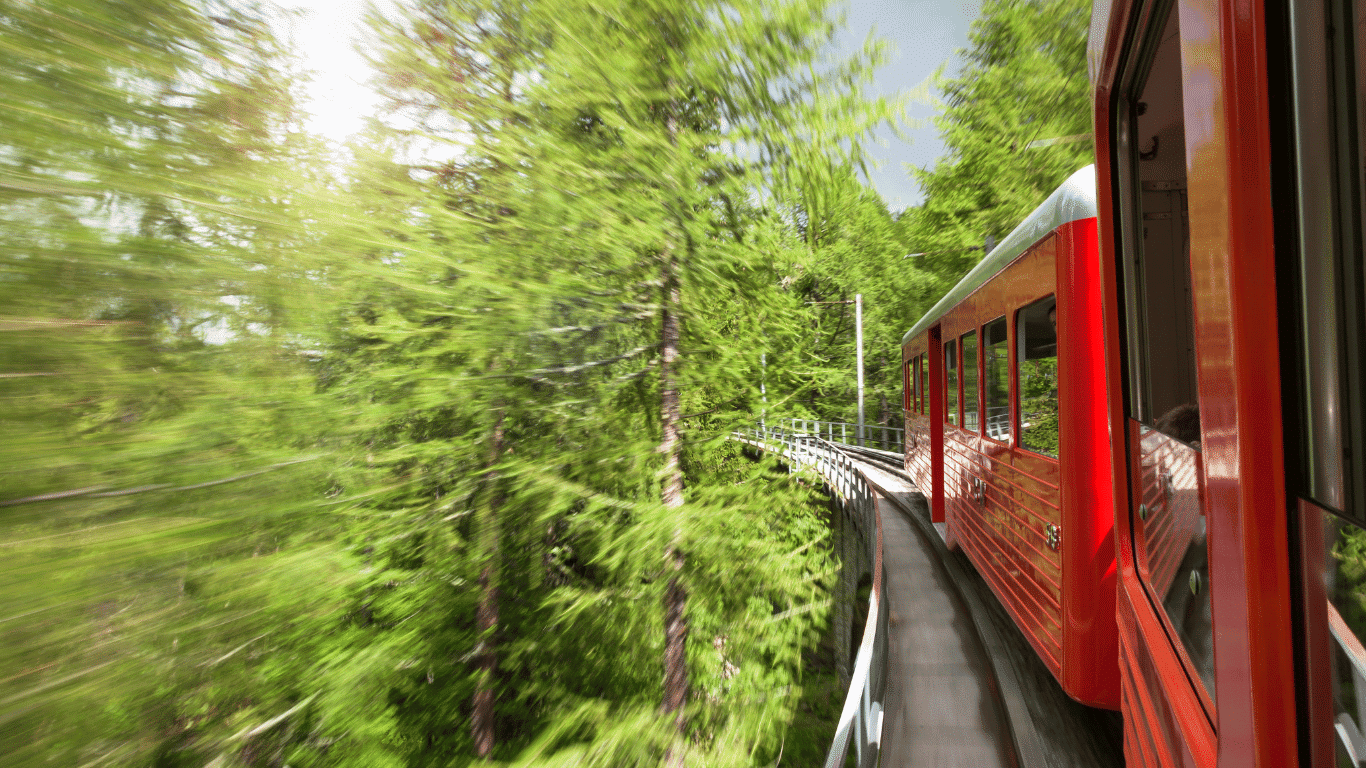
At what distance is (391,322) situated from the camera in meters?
5.05

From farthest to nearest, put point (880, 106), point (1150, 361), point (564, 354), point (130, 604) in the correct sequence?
point (880, 106)
point (564, 354)
point (130, 604)
point (1150, 361)

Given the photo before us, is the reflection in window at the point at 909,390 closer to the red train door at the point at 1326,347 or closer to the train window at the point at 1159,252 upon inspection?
the train window at the point at 1159,252

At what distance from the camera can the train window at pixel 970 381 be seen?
5.80m

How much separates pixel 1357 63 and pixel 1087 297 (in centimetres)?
312

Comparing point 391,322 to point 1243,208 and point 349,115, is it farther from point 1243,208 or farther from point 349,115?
point 1243,208

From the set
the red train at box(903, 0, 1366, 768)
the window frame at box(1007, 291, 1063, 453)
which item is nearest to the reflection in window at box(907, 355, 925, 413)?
the window frame at box(1007, 291, 1063, 453)

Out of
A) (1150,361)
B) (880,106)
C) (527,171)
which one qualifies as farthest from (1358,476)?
(880,106)

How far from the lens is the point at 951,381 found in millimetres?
7008

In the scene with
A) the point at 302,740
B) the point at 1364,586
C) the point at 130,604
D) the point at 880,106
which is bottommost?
the point at 302,740

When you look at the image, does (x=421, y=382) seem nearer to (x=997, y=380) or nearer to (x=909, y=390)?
(x=997, y=380)

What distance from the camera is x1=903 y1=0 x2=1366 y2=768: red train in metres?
0.94

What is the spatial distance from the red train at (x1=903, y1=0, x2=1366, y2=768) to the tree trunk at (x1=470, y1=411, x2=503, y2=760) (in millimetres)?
4732

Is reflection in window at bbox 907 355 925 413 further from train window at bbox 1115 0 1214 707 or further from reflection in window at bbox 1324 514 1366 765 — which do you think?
reflection in window at bbox 1324 514 1366 765

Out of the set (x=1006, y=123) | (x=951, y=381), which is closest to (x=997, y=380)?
(x=951, y=381)
